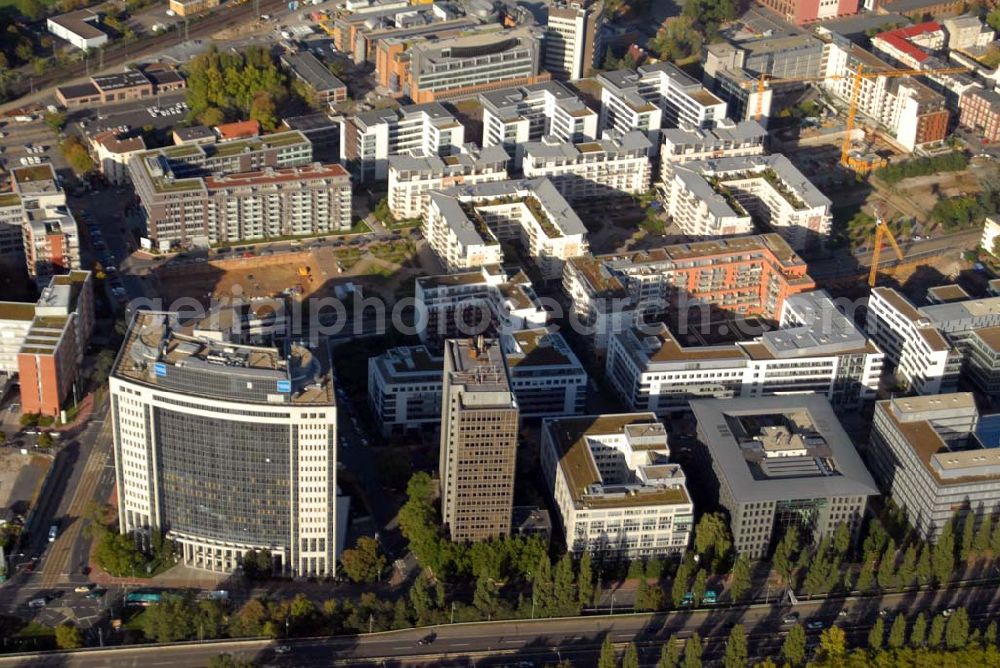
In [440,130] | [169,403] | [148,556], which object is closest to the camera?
[169,403]

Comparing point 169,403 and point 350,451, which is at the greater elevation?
point 169,403

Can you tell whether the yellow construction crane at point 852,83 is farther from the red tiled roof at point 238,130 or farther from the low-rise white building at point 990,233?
the red tiled roof at point 238,130

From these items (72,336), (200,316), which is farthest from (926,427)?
(72,336)

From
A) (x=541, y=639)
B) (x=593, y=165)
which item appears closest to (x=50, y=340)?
(x=541, y=639)

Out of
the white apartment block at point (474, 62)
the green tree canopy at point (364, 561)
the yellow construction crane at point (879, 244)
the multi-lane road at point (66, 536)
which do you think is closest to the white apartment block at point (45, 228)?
the multi-lane road at point (66, 536)

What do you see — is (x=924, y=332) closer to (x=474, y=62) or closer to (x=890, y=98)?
(x=890, y=98)

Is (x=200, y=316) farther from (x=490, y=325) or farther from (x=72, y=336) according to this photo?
(x=490, y=325)
